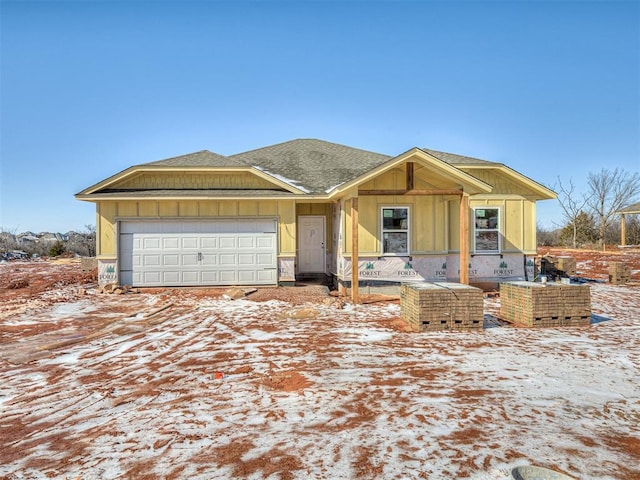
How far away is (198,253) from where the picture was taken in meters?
13.6

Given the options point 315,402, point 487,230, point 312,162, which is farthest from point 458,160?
point 315,402

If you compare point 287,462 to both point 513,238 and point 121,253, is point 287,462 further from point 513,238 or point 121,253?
point 513,238

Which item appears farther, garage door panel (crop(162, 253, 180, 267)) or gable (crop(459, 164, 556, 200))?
gable (crop(459, 164, 556, 200))

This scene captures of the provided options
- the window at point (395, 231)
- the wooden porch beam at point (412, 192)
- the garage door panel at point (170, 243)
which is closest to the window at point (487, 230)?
the window at point (395, 231)

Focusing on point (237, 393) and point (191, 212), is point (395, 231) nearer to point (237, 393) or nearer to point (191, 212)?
point (191, 212)

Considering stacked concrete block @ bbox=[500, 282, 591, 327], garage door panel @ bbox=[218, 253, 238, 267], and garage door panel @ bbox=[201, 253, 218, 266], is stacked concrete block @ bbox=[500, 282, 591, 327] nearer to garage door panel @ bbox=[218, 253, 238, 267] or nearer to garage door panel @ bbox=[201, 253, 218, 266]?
garage door panel @ bbox=[218, 253, 238, 267]

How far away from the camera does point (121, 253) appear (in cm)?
1347

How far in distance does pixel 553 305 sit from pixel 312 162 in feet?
37.5

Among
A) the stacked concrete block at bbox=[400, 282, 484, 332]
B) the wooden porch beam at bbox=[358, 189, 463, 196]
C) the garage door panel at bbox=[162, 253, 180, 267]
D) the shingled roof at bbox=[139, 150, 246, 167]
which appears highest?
the shingled roof at bbox=[139, 150, 246, 167]

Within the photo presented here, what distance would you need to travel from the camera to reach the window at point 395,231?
43.6ft

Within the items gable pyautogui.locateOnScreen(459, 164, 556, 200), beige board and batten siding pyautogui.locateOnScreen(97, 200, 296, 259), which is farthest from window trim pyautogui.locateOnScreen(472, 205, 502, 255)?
beige board and batten siding pyautogui.locateOnScreen(97, 200, 296, 259)

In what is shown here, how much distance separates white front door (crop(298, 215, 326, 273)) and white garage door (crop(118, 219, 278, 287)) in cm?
212

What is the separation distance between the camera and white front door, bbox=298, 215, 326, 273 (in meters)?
15.8

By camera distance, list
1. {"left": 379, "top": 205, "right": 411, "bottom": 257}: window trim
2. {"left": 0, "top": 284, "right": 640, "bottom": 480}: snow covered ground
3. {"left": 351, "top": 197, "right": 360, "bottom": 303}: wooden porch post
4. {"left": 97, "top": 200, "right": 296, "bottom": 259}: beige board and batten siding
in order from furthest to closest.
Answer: {"left": 97, "top": 200, "right": 296, "bottom": 259}: beige board and batten siding
{"left": 379, "top": 205, "right": 411, "bottom": 257}: window trim
{"left": 351, "top": 197, "right": 360, "bottom": 303}: wooden porch post
{"left": 0, "top": 284, "right": 640, "bottom": 480}: snow covered ground
